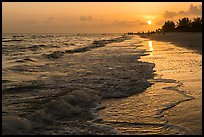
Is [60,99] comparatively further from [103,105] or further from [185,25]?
[185,25]

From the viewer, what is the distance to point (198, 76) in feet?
39.7

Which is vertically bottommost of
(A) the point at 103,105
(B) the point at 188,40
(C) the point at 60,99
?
(A) the point at 103,105

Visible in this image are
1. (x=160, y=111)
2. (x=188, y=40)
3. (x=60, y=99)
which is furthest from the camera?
(x=188, y=40)

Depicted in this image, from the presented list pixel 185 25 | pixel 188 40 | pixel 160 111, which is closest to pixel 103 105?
pixel 160 111

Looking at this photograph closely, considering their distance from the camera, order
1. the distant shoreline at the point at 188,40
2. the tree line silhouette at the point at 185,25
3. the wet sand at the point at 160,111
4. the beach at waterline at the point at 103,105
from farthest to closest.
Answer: the tree line silhouette at the point at 185,25 → the distant shoreline at the point at 188,40 → the beach at waterline at the point at 103,105 → the wet sand at the point at 160,111

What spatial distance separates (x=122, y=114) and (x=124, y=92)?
2.58 meters

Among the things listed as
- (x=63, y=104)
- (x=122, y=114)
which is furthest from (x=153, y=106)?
(x=63, y=104)

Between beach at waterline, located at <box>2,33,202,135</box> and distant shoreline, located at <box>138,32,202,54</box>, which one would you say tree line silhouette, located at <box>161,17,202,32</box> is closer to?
distant shoreline, located at <box>138,32,202,54</box>

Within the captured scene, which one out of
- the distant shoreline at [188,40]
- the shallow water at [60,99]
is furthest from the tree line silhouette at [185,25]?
the shallow water at [60,99]

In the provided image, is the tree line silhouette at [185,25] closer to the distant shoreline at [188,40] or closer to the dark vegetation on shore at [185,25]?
the dark vegetation on shore at [185,25]

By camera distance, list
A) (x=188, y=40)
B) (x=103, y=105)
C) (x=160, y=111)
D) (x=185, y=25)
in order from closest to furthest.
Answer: (x=160, y=111)
(x=103, y=105)
(x=188, y=40)
(x=185, y=25)

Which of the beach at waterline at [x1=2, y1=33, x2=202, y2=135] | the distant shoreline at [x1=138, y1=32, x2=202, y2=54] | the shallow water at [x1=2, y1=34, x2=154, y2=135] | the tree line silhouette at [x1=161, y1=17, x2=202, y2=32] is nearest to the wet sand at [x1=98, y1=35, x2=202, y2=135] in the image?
the beach at waterline at [x1=2, y1=33, x2=202, y2=135]

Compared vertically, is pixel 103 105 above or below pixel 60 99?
below

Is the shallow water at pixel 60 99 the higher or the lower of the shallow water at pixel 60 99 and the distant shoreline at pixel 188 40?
the lower
